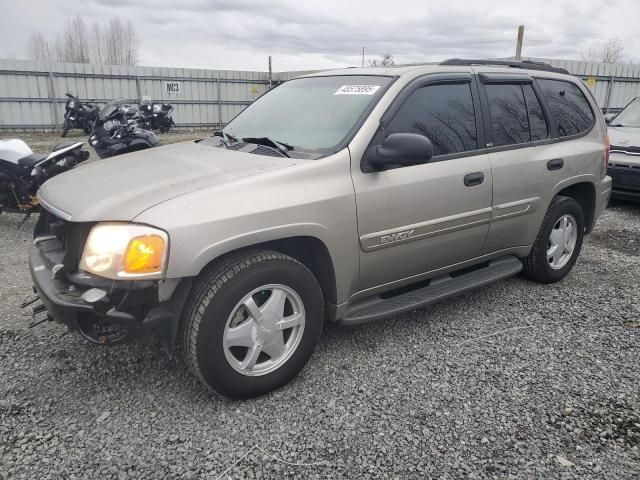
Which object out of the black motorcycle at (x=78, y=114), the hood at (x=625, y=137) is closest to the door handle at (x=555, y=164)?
the hood at (x=625, y=137)

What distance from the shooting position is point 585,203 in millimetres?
4672

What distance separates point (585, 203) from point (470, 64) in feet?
6.01

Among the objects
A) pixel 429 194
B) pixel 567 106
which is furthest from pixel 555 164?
pixel 429 194

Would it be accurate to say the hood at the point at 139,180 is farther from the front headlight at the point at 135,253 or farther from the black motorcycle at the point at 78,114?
the black motorcycle at the point at 78,114

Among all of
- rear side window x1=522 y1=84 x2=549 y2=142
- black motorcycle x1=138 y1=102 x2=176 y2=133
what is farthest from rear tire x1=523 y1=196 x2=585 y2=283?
black motorcycle x1=138 y1=102 x2=176 y2=133

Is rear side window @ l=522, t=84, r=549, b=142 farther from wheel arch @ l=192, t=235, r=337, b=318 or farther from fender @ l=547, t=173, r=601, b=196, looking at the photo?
wheel arch @ l=192, t=235, r=337, b=318

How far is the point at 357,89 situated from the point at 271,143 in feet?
2.24

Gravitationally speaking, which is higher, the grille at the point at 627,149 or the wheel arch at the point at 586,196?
the grille at the point at 627,149

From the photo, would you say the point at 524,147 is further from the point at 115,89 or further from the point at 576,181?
the point at 115,89

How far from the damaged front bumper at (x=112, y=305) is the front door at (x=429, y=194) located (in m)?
1.15

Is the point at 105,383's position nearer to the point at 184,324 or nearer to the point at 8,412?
the point at 8,412

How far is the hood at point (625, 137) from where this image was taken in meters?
7.27

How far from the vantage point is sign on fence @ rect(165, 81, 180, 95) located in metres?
19.0

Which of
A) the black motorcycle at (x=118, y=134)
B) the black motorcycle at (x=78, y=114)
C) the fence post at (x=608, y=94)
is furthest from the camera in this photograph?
the fence post at (x=608, y=94)
